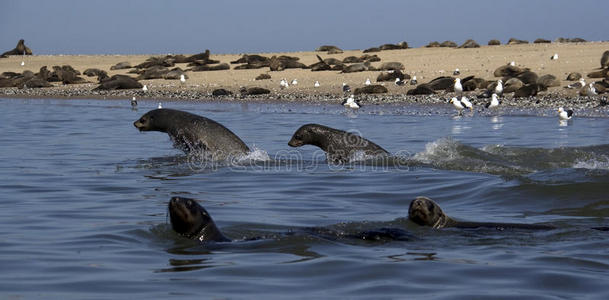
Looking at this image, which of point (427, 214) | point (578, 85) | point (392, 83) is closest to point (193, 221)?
point (427, 214)

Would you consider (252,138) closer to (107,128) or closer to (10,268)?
(107,128)

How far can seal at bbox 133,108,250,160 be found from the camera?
34.6 feet

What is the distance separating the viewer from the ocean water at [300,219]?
479 centimetres

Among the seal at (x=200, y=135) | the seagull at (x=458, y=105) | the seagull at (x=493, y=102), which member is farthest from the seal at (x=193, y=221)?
the seagull at (x=493, y=102)

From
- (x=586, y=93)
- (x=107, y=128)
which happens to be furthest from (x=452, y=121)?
(x=107, y=128)

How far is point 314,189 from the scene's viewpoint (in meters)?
8.76

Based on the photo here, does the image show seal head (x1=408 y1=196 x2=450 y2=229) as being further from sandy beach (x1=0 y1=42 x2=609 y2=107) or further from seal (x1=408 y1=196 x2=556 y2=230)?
sandy beach (x1=0 y1=42 x2=609 y2=107)

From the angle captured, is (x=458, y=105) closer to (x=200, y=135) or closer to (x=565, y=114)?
(x=565, y=114)

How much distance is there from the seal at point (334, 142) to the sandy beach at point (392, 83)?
1120 centimetres

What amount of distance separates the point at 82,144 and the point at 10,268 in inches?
336

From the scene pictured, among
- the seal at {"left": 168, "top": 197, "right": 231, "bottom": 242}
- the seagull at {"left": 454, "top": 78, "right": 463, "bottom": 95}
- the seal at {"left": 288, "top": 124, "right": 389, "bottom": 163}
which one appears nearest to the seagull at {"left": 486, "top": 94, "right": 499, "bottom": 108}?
the seagull at {"left": 454, "top": 78, "right": 463, "bottom": 95}

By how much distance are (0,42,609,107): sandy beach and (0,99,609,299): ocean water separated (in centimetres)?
963

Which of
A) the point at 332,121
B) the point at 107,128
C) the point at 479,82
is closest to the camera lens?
the point at 107,128

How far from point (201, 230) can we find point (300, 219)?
120 cm
